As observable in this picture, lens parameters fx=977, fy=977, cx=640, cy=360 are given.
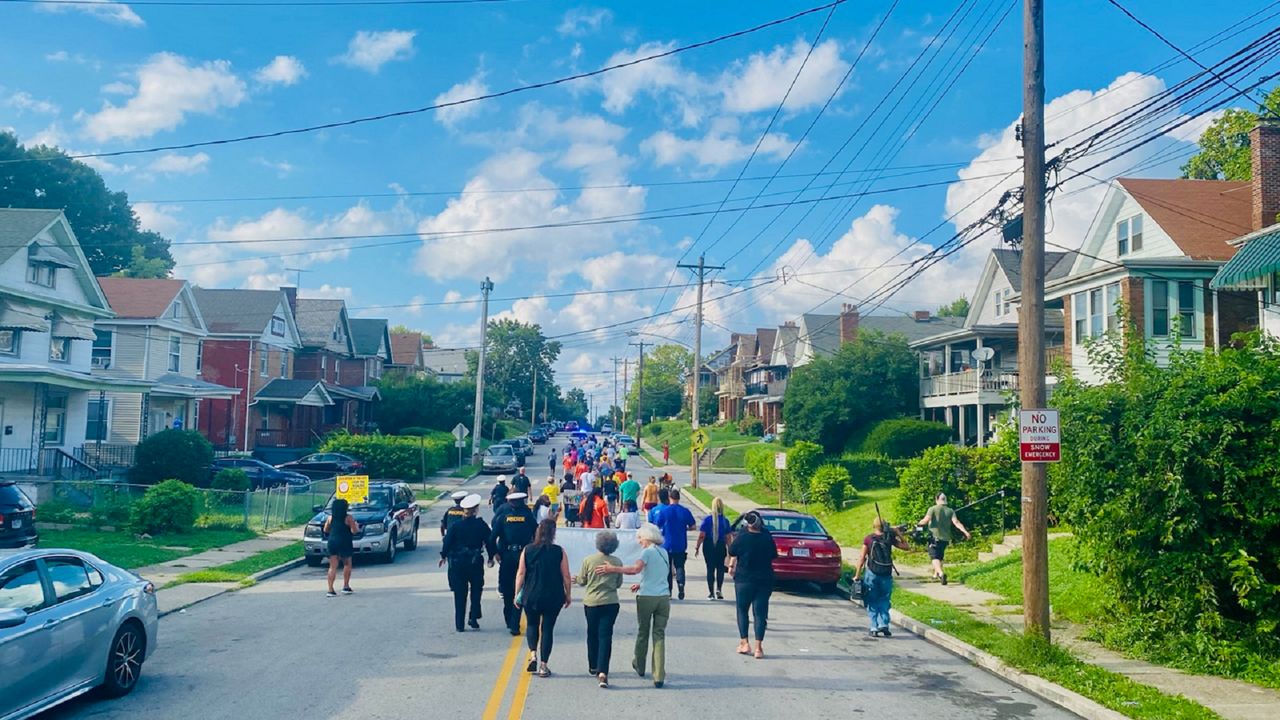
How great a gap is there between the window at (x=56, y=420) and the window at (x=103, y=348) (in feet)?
27.8

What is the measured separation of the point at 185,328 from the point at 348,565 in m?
34.1

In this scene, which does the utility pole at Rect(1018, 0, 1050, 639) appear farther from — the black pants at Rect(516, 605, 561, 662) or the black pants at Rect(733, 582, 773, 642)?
the black pants at Rect(516, 605, 561, 662)

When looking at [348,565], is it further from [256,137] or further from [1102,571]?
[1102,571]

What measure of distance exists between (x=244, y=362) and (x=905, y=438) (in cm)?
3369

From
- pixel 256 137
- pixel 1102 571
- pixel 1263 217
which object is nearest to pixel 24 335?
pixel 256 137

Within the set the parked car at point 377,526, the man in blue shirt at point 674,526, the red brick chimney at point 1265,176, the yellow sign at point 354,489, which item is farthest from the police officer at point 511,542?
the red brick chimney at point 1265,176

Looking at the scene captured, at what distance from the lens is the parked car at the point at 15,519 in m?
17.4

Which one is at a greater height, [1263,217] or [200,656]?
[1263,217]

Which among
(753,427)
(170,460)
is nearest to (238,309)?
(170,460)

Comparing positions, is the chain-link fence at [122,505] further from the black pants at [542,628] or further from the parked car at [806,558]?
the black pants at [542,628]

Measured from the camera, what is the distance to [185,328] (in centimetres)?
4503

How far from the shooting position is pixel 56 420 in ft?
112

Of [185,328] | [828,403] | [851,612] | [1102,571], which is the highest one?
[185,328]

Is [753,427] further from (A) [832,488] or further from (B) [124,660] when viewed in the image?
(B) [124,660]
